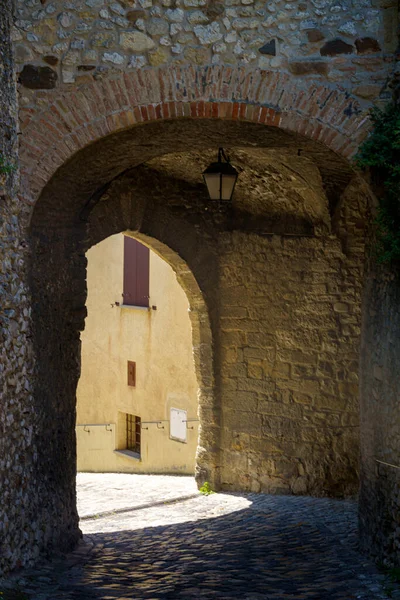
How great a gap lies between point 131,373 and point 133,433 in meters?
1.06

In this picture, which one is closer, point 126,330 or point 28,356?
point 28,356

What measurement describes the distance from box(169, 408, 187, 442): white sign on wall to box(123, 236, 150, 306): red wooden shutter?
1.92 meters

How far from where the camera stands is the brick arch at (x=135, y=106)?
5.64 m

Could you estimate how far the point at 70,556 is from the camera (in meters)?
6.34

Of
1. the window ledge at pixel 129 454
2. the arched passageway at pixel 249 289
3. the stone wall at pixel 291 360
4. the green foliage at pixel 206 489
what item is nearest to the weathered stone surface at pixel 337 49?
the arched passageway at pixel 249 289

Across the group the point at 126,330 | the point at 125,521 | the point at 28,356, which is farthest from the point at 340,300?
the point at 126,330

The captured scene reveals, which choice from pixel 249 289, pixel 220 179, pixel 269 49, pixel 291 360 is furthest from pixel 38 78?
pixel 291 360

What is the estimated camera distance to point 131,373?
1461cm

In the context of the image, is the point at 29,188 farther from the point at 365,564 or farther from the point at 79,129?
the point at 365,564

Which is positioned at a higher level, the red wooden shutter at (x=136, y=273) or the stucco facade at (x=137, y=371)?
the red wooden shutter at (x=136, y=273)

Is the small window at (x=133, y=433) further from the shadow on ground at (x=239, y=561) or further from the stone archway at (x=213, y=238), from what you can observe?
the shadow on ground at (x=239, y=561)

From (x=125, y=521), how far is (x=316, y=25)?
496 centimetres

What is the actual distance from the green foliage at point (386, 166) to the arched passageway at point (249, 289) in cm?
99

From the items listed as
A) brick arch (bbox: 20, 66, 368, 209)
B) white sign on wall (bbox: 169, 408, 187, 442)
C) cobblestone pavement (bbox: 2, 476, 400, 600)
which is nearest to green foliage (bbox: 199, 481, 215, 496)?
cobblestone pavement (bbox: 2, 476, 400, 600)
